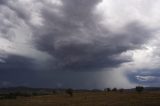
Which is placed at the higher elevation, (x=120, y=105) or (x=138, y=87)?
(x=138, y=87)

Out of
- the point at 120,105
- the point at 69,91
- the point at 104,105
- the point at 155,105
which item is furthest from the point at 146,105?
the point at 69,91

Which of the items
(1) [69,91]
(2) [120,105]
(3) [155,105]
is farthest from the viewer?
(1) [69,91]

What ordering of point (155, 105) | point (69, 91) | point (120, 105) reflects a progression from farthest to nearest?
point (69, 91) < point (120, 105) < point (155, 105)

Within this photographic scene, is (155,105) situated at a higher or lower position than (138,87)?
lower

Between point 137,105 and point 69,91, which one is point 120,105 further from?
point 69,91

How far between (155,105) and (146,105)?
2025 mm

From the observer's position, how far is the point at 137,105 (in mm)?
61219

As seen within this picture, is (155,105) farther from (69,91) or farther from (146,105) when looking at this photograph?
(69,91)

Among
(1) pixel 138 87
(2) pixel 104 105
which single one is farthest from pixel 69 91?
(2) pixel 104 105

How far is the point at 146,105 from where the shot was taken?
61125 mm

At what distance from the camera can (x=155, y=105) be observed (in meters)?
60.7

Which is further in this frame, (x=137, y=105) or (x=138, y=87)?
(x=138, y=87)

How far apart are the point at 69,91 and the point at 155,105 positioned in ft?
297

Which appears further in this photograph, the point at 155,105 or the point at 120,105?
the point at 120,105
